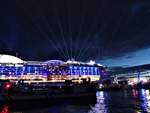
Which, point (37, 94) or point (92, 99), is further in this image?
point (92, 99)

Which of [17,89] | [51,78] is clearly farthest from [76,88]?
[51,78]

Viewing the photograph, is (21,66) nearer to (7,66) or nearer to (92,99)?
(7,66)

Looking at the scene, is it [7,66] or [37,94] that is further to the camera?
[7,66]

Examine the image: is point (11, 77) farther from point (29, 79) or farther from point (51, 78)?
point (51, 78)

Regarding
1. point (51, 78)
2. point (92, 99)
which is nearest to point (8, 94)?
point (92, 99)

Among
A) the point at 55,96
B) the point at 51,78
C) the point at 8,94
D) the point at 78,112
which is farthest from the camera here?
the point at 51,78

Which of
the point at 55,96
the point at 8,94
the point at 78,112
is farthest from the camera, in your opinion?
the point at 55,96

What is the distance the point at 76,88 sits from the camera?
60.5 meters

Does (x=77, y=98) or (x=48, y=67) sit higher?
(x=48, y=67)

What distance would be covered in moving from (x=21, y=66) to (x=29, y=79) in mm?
11845

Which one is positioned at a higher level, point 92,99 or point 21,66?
point 21,66

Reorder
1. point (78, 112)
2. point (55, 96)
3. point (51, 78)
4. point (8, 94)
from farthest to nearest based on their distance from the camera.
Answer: point (51, 78), point (55, 96), point (8, 94), point (78, 112)

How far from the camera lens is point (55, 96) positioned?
5766 cm

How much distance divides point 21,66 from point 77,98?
146 meters
